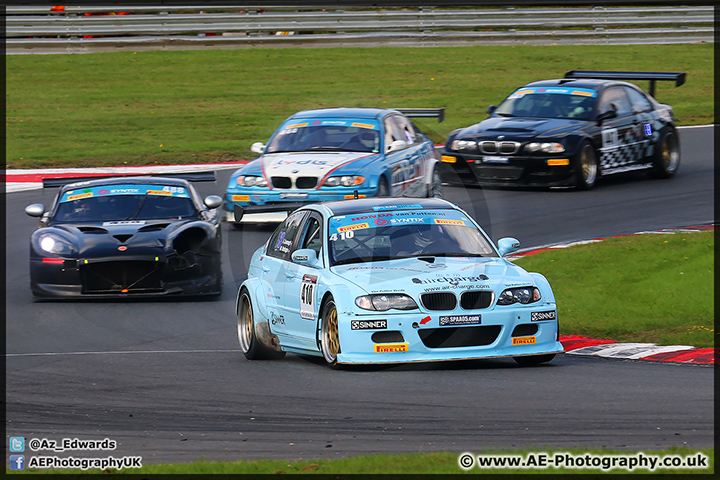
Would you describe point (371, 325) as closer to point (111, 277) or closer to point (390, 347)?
point (390, 347)

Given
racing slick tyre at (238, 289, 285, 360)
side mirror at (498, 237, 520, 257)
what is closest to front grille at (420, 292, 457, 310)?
side mirror at (498, 237, 520, 257)

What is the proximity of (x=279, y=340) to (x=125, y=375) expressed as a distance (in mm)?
1353

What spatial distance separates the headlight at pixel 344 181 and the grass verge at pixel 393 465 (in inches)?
369

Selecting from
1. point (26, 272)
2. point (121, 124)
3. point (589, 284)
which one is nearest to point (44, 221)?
point (26, 272)

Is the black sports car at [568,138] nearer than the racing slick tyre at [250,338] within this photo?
No

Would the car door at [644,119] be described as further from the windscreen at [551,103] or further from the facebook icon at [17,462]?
the facebook icon at [17,462]

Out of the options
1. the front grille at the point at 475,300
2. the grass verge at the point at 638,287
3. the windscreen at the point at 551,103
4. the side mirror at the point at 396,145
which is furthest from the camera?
the windscreen at the point at 551,103

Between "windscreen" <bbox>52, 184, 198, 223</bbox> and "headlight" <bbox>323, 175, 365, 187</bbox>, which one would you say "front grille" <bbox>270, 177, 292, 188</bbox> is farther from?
"windscreen" <bbox>52, 184, 198, 223</bbox>

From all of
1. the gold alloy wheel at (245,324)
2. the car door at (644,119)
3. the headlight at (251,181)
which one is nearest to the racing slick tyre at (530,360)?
the gold alloy wheel at (245,324)

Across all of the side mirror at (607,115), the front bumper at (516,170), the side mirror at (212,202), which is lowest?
the side mirror at (212,202)

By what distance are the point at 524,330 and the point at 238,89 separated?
22.7m

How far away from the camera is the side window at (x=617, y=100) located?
60.5ft

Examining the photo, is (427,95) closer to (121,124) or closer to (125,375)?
(121,124)

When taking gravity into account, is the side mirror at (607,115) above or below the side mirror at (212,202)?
above
